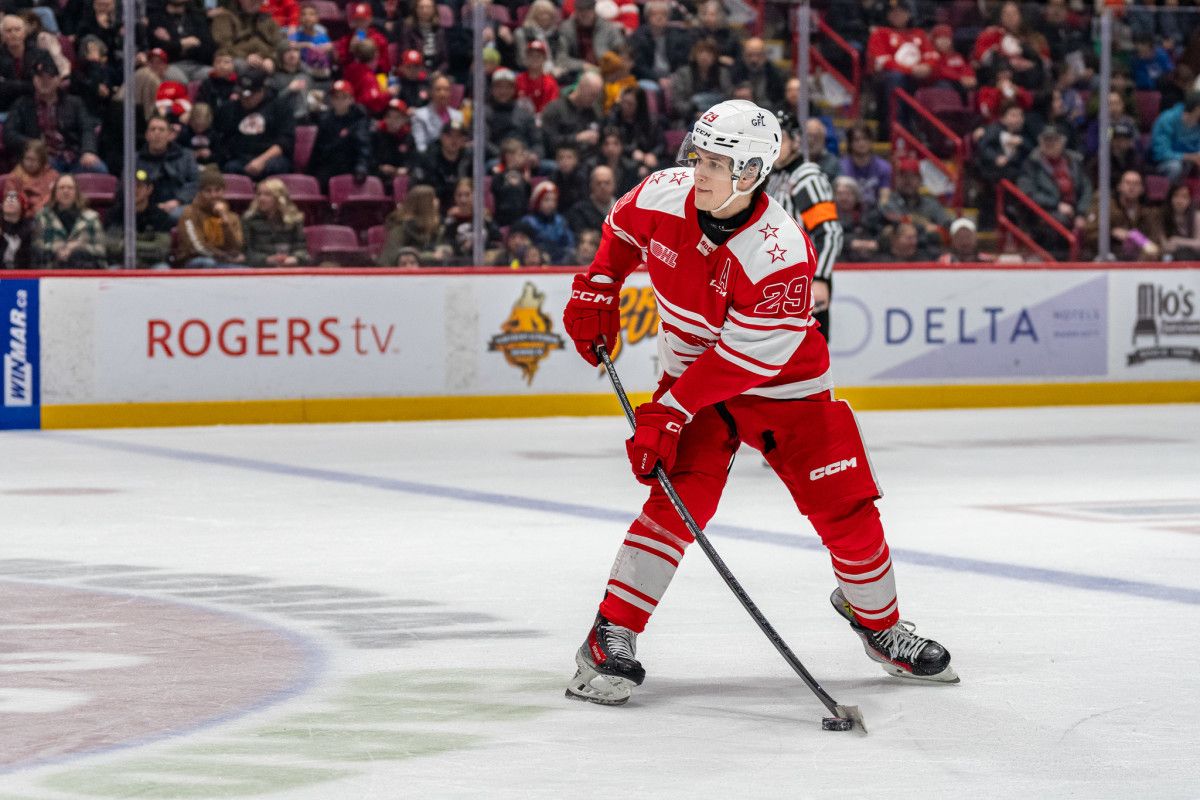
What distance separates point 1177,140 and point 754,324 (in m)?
11.0

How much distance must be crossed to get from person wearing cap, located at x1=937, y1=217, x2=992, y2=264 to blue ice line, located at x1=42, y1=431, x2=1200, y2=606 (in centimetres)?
584

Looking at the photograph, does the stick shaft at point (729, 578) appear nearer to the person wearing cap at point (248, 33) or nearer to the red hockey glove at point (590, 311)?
the red hockey glove at point (590, 311)

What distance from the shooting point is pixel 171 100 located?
480 inches

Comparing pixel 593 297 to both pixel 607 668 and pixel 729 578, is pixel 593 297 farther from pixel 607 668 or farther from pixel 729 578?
pixel 607 668

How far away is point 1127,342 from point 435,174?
17.4 feet

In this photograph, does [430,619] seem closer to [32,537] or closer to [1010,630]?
[1010,630]

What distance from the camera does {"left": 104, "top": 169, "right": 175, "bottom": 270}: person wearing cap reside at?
39.5 ft

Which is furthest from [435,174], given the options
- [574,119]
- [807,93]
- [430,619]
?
[430,619]

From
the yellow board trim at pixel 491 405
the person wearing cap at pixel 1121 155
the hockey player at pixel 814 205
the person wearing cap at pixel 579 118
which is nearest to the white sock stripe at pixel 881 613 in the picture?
the hockey player at pixel 814 205

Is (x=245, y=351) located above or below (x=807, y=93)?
below

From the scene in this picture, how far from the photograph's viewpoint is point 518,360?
43.2ft

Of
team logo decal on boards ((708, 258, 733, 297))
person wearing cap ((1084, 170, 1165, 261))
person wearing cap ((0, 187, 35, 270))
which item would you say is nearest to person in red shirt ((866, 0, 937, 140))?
person wearing cap ((1084, 170, 1165, 261))

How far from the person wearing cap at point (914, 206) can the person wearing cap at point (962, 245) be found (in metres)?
0.10

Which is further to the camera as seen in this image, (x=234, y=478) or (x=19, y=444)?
(x=19, y=444)
